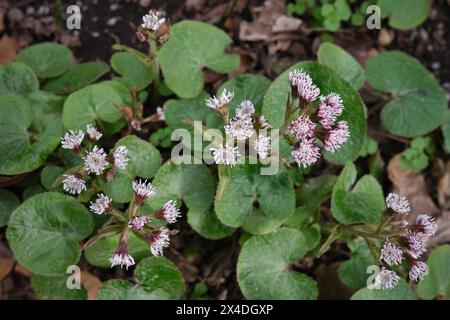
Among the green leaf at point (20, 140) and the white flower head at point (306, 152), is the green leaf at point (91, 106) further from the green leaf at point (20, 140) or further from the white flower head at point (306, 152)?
the white flower head at point (306, 152)

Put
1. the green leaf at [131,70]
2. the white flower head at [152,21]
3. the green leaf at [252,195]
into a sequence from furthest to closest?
the green leaf at [131,70]
the green leaf at [252,195]
the white flower head at [152,21]

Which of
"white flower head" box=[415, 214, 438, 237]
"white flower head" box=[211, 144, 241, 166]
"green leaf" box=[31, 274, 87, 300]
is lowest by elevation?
"green leaf" box=[31, 274, 87, 300]

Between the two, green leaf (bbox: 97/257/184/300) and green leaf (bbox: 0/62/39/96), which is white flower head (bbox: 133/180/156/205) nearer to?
green leaf (bbox: 97/257/184/300)

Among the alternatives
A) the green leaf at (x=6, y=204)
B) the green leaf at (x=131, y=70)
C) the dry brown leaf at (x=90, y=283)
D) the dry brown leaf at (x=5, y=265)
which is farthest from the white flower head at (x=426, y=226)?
the dry brown leaf at (x=5, y=265)

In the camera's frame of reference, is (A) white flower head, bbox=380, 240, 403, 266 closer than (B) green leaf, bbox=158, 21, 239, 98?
Yes

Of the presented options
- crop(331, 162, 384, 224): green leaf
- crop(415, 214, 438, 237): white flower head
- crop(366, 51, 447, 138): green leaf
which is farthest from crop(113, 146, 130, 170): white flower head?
crop(366, 51, 447, 138): green leaf

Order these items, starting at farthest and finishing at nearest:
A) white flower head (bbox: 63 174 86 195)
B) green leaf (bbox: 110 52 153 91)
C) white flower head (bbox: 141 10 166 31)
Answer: green leaf (bbox: 110 52 153 91) → white flower head (bbox: 141 10 166 31) → white flower head (bbox: 63 174 86 195)
